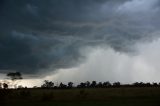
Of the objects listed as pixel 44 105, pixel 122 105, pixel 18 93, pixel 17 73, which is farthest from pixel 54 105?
pixel 18 93

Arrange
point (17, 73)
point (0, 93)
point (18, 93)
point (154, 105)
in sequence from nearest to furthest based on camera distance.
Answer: point (154, 105)
point (0, 93)
point (17, 73)
point (18, 93)

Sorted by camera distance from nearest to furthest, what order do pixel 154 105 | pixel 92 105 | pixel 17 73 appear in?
pixel 154 105, pixel 92 105, pixel 17 73

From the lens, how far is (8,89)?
89.0 m

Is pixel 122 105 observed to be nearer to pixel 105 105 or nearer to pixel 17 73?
pixel 105 105

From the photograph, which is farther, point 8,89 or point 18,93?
point 18,93

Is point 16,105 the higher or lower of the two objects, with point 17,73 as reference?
lower

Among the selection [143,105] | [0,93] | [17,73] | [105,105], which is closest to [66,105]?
[105,105]

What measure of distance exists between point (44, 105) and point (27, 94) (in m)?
37.6

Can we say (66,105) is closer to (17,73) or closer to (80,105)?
(80,105)

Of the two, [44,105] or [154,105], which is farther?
[44,105]

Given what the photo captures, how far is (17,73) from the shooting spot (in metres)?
103

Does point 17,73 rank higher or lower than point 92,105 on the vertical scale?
higher

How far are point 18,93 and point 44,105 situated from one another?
4458cm

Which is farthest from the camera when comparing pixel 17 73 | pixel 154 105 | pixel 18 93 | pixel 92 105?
pixel 18 93
